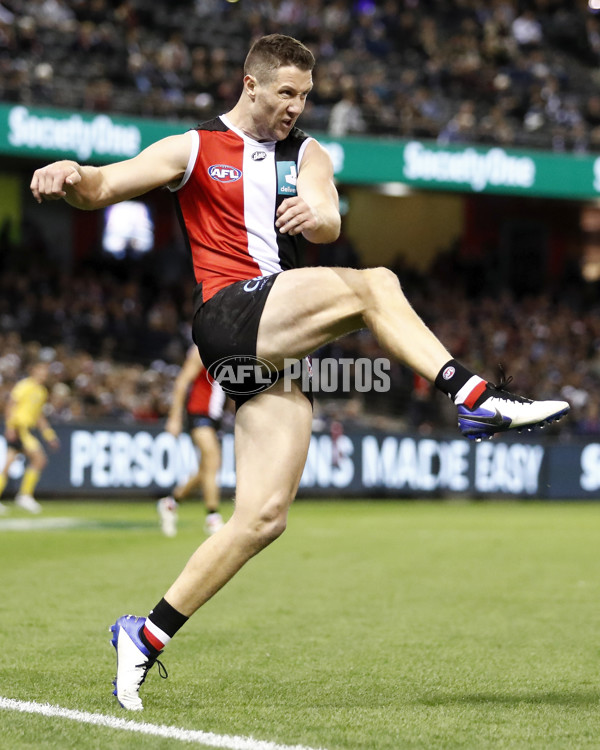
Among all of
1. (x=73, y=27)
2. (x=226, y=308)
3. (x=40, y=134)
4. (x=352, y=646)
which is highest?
(x=73, y=27)

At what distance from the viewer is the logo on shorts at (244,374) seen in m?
4.50

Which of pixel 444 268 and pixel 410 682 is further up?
pixel 444 268

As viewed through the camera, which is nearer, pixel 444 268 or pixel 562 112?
pixel 562 112

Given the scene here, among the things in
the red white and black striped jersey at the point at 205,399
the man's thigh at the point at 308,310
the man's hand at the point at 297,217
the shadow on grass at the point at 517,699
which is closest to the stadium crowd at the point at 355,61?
the red white and black striped jersey at the point at 205,399

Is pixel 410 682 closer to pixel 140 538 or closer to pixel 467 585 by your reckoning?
pixel 467 585

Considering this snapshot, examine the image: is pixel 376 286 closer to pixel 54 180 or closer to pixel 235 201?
pixel 235 201

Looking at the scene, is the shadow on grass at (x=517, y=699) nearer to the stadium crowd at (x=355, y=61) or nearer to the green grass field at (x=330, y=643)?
the green grass field at (x=330, y=643)

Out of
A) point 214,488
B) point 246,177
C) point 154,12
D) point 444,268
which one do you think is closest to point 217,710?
point 246,177

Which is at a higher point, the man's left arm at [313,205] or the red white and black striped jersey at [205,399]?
the man's left arm at [313,205]

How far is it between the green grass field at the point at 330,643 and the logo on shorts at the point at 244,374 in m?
1.22

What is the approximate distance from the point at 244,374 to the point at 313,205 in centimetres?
70

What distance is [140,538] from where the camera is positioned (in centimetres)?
1273

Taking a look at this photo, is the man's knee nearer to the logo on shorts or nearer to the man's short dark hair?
the logo on shorts

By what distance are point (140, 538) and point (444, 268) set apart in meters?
19.4
